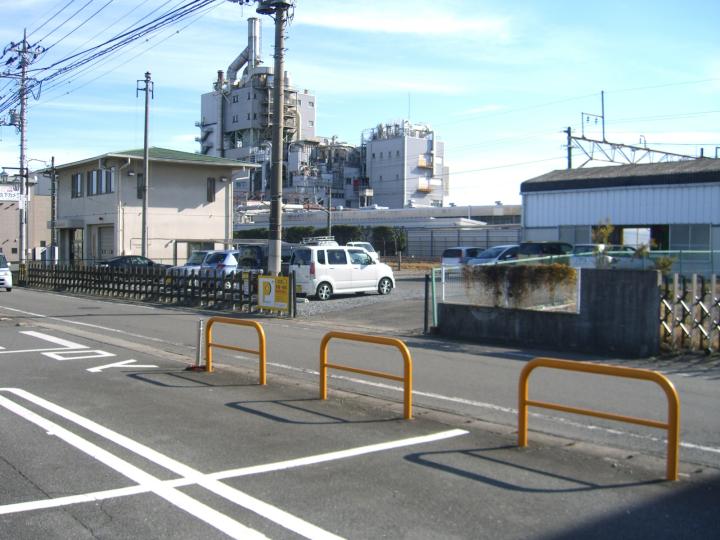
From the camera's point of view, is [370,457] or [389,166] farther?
[389,166]

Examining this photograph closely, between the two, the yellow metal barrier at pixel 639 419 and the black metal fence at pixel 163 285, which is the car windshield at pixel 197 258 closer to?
the black metal fence at pixel 163 285

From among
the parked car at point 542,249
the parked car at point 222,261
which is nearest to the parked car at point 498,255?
the parked car at point 542,249

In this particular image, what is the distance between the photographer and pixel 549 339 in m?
15.0

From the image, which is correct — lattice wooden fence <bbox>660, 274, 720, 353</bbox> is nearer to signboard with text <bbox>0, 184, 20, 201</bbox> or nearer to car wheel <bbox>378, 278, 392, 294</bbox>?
car wheel <bbox>378, 278, 392, 294</bbox>

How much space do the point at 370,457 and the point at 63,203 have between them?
152ft

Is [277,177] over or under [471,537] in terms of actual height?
over

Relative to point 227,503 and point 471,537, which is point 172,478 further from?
point 471,537

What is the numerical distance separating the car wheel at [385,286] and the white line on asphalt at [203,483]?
18303 millimetres

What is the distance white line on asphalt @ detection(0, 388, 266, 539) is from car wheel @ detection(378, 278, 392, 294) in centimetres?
1858

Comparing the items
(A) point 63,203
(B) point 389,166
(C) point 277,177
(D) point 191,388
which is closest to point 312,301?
(C) point 277,177

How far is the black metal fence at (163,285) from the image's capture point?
23.4 meters

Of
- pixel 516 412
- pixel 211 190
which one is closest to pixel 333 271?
pixel 516 412

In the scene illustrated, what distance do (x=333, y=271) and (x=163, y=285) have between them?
7.01 meters

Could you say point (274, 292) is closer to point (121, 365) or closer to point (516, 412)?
point (121, 365)
